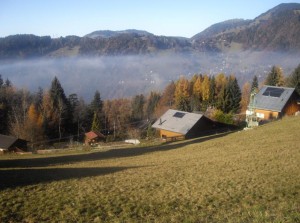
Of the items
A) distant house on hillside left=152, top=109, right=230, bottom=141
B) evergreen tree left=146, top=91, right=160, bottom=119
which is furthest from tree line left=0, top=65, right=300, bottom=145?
distant house on hillside left=152, top=109, right=230, bottom=141

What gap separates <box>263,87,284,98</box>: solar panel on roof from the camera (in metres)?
50.9

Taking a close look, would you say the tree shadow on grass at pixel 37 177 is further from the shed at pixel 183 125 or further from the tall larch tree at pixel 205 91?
the tall larch tree at pixel 205 91

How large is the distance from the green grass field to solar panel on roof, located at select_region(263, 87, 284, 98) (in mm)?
29525

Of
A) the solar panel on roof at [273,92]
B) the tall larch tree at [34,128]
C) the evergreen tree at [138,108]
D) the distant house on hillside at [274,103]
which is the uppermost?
the solar panel on roof at [273,92]

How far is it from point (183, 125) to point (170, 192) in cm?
3458

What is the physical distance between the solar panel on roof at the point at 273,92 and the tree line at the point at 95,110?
293 inches

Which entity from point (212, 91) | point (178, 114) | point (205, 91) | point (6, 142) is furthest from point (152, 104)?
point (6, 142)

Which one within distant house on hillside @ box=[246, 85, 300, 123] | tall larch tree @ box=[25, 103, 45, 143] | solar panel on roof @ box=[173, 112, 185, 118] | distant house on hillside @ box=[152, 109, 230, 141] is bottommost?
tall larch tree @ box=[25, 103, 45, 143]

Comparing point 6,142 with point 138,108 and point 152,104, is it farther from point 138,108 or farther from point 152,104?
point 152,104

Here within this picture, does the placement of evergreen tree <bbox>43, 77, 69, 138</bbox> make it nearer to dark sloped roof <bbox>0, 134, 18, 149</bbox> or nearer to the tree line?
the tree line

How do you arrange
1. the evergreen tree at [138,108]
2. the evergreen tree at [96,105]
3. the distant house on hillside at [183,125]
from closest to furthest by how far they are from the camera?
the distant house on hillside at [183,125], the evergreen tree at [96,105], the evergreen tree at [138,108]

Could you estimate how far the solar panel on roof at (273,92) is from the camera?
167 feet

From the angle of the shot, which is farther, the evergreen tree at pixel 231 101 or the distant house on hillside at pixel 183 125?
the evergreen tree at pixel 231 101

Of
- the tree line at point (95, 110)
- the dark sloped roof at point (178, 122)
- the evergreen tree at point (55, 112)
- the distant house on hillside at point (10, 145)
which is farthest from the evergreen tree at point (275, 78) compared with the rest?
the distant house on hillside at point (10, 145)
